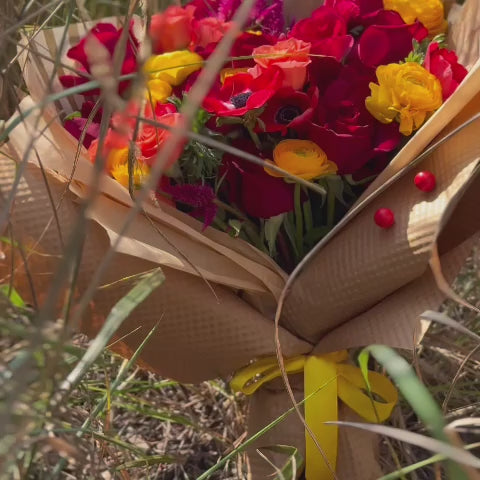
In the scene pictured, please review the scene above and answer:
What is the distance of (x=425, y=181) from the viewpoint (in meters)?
0.78

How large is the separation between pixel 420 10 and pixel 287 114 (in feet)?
0.75

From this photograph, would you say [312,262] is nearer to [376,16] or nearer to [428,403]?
[376,16]

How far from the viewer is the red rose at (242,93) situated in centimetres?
76

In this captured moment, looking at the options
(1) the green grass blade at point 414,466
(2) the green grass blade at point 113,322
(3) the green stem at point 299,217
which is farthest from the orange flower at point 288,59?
(1) the green grass blade at point 414,466

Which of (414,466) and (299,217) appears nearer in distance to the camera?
(414,466)

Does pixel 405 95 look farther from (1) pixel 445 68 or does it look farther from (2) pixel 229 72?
(2) pixel 229 72

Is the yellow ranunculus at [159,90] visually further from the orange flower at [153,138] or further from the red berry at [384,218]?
the red berry at [384,218]

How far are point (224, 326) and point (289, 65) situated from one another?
27cm

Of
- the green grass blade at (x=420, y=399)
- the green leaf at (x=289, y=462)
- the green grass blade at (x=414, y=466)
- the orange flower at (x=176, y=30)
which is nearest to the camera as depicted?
the green grass blade at (x=420, y=399)

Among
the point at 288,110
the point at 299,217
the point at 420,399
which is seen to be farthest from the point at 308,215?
the point at 420,399

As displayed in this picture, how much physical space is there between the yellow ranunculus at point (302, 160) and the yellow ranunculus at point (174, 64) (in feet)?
0.44

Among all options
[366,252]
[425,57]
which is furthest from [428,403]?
[425,57]

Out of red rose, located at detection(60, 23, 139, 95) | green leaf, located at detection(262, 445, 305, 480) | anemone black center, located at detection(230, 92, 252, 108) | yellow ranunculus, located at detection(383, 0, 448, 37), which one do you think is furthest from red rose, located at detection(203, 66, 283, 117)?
green leaf, located at detection(262, 445, 305, 480)

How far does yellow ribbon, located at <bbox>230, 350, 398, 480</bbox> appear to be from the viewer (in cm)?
86
